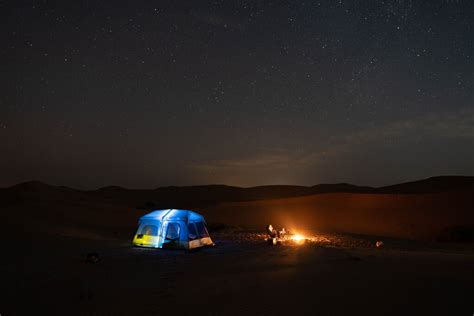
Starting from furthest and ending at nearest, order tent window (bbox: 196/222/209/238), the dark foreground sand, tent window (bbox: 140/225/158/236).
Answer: tent window (bbox: 196/222/209/238)
tent window (bbox: 140/225/158/236)
the dark foreground sand

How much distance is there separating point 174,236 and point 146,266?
433 centimetres

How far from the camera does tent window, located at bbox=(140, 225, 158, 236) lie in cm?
1603

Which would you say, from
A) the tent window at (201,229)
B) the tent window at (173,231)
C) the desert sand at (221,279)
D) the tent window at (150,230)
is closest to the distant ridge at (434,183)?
the desert sand at (221,279)

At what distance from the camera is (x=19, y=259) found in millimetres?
12062

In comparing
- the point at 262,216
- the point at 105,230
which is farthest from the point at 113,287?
the point at 262,216

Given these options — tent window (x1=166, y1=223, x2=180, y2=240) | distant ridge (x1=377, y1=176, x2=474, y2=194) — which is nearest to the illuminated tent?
tent window (x1=166, y1=223, x2=180, y2=240)

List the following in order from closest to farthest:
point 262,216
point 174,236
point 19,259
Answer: point 19,259
point 174,236
point 262,216

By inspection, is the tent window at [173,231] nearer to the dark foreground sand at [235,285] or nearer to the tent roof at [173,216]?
the tent roof at [173,216]

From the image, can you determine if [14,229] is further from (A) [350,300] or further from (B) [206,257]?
(A) [350,300]

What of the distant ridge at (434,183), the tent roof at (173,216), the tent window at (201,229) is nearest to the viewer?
the tent roof at (173,216)

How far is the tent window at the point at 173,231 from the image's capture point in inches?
612

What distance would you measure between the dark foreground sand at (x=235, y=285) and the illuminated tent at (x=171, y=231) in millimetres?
1958

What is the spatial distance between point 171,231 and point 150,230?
112cm

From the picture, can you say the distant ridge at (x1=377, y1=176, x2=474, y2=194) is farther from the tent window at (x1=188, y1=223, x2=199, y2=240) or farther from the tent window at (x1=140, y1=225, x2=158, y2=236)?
the tent window at (x1=140, y1=225, x2=158, y2=236)
